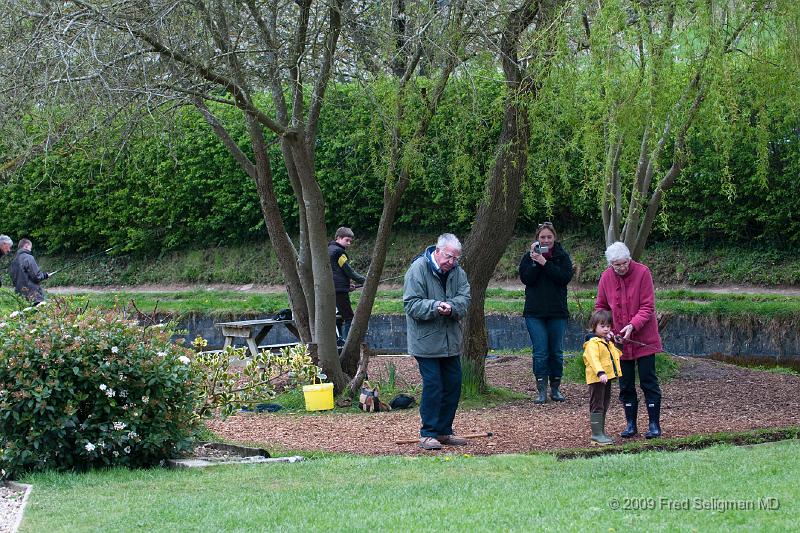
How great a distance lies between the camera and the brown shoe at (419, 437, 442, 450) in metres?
8.23

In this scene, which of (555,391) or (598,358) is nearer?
(598,358)

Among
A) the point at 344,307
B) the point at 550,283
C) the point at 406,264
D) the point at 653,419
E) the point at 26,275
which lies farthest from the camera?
the point at 406,264

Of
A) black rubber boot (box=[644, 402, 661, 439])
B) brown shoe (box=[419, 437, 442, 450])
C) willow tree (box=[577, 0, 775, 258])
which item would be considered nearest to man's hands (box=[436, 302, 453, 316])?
brown shoe (box=[419, 437, 442, 450])

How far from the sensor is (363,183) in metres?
19.3

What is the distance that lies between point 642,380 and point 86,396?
4.31 m

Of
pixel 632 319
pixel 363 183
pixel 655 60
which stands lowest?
pixel 632 319

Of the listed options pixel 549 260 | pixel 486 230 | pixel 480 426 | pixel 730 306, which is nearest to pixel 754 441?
pixel 480 426

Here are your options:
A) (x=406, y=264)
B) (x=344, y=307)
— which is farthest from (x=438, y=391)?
(x=406, y=264)

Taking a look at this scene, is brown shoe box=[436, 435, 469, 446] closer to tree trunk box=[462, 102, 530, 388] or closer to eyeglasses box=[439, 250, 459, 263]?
eyeglasses box=[439, 250, 459, 263]

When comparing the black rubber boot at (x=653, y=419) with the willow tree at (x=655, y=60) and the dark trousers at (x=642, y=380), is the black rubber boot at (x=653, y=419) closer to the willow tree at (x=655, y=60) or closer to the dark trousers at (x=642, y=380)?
the dark trousers at (x=642, y=380)

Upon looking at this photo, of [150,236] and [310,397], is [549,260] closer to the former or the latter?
[310,397]

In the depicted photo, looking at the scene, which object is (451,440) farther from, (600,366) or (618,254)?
(618,254)

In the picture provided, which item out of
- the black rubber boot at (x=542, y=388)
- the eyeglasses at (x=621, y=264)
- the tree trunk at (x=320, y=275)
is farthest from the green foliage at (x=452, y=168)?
the black rubber boot at (x=542, y=388)

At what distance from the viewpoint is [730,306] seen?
16.4 m
